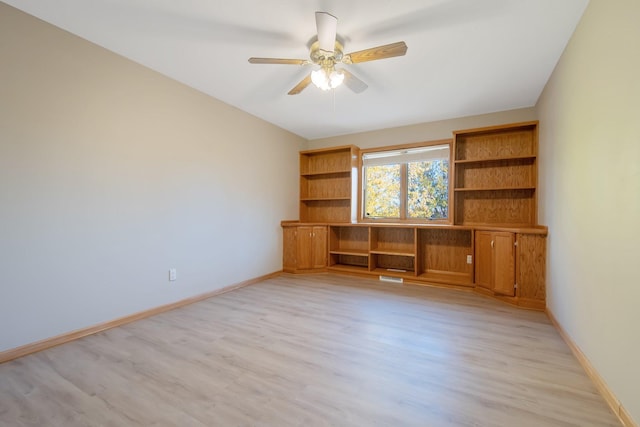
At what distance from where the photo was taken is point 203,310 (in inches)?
112

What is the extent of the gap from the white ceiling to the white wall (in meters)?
→ 0.25

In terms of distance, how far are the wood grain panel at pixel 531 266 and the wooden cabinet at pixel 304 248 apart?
2.73 m

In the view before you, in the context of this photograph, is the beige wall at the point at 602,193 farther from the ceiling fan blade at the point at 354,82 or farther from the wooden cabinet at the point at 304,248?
the wooden cabinet at the point at 304,248

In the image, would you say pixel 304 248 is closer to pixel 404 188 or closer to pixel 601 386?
pixel 404 188

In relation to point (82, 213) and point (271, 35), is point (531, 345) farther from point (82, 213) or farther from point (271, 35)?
point (82, 213)

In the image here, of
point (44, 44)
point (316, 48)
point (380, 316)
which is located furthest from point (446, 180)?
point (44, 44)

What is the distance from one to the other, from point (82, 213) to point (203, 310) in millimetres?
1424

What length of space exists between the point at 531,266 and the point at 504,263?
25cm

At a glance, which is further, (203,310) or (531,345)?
(203,310)

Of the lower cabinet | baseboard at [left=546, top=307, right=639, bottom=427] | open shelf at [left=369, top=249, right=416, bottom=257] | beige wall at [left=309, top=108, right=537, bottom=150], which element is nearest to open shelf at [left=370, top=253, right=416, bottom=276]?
the lower cabinet

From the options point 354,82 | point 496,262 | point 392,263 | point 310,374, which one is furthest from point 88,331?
point 496,262

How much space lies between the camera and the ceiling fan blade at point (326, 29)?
1.71 m

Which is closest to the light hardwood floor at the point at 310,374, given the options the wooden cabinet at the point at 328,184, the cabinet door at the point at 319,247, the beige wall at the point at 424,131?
the cabinet door at the point at 319,247

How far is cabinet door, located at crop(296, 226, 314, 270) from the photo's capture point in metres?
4.49
